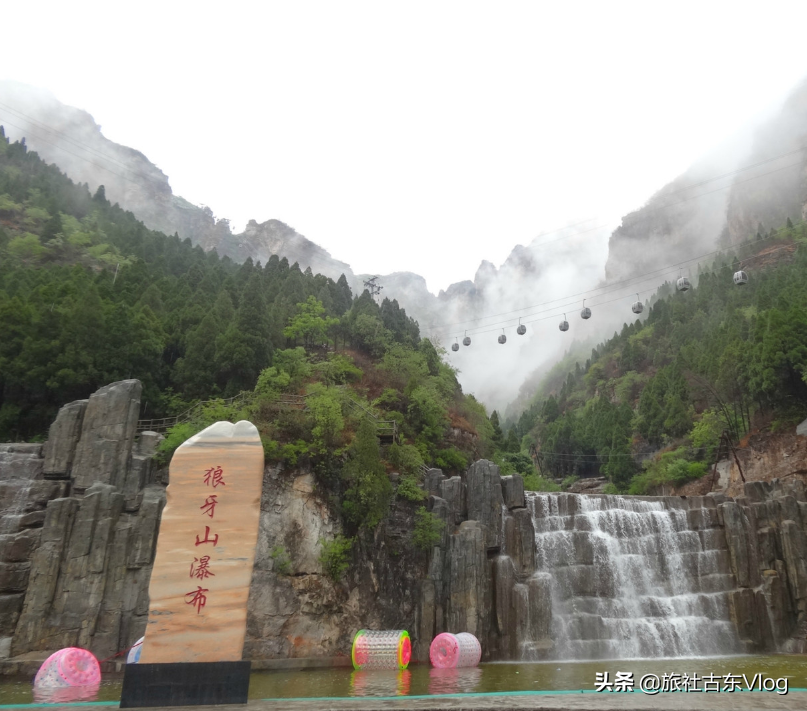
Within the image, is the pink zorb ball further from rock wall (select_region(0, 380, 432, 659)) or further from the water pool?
rock wall (select_region(0, 380, 432, 659))

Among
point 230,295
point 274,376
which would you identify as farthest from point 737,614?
point 230,295

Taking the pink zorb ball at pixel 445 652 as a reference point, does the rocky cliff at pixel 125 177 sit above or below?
above

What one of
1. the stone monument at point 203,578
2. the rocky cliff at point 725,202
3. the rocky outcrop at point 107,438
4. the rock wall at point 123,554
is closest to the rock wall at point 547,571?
the rock wall at point 123,554

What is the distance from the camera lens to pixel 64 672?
1450 centimetres

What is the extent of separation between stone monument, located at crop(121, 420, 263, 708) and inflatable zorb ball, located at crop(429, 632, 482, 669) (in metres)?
11.4

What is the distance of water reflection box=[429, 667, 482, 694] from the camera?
12.9 metres

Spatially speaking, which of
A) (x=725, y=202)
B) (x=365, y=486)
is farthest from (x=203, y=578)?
(x=725, y=202)

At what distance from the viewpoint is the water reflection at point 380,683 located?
12.4 metres

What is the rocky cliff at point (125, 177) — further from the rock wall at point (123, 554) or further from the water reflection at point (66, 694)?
the water reflection at point (66, 694)

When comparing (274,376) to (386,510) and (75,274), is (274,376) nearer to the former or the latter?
(386,510)

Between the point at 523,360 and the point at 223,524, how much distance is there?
15008 centimetres

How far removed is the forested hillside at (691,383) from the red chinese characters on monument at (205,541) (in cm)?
3538

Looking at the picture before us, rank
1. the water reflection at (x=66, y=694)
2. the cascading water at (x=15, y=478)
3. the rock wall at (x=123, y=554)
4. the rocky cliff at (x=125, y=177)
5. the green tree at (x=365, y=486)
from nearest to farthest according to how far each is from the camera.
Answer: the water reflection at (x=66, y=694) < the rock wall at (x=123, y=554) < the cascading water at (x=15, y=478) < the green tree at (x=365, y=486) < the rocky cliff at (x=125, y=177)

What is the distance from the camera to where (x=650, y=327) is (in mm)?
76500
